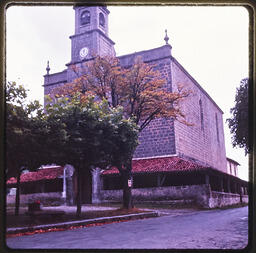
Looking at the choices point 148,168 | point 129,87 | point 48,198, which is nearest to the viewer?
point 129,87

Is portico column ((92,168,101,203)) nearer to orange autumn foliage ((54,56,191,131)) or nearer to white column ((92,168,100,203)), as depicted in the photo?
white column ((92,168,100,203))

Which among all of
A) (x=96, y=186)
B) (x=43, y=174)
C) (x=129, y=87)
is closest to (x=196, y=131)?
(x=96, y=186)

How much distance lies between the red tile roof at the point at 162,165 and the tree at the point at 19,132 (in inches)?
451

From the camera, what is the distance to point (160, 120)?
78.4 feet

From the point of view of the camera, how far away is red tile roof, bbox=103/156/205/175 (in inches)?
846

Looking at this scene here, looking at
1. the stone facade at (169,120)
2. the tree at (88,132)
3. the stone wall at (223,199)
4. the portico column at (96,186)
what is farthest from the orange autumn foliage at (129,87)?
the portico column at (96,186)

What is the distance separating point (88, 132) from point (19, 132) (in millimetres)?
5893

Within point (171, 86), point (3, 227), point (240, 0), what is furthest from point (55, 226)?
point (171, 86)

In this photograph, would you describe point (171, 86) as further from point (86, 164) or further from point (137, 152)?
point (86, 164)

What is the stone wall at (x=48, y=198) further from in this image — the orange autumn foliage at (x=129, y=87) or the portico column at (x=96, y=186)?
the orange autumn foliage at (x=129, y=87)

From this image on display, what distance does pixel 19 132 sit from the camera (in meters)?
6.96

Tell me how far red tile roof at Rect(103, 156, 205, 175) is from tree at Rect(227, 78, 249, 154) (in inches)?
516

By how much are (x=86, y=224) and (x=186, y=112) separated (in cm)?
1192

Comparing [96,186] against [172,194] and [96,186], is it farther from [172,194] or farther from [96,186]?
[172,194]
